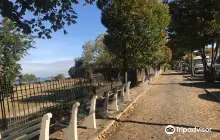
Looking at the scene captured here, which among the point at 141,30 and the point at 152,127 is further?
the point at 141,30

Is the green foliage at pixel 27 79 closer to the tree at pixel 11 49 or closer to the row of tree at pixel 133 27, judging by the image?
the tree at pixel 11 49

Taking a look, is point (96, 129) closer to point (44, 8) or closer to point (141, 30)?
point (44, 8)

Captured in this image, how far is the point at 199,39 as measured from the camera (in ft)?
81.6

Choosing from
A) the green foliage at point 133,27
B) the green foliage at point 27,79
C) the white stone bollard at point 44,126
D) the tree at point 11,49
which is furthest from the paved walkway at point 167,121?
the tree at point 11,49

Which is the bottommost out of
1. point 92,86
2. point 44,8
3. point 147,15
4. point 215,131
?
point 215,131

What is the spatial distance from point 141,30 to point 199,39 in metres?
10.6

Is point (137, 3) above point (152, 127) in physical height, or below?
above

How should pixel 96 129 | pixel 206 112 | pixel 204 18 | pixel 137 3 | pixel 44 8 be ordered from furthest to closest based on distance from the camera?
→ pixel 204 18
pixel 137 3
pixel 206 112
pixel 96 129
pixel 44 8

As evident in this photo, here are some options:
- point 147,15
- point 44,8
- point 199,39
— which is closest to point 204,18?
point 199,39

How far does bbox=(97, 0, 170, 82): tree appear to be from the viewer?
50.4 feet

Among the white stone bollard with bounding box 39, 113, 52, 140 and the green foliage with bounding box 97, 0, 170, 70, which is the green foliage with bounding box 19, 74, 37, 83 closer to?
the green foliage with bounding box 97, 0, 170, 70

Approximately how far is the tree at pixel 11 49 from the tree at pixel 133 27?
6.14m

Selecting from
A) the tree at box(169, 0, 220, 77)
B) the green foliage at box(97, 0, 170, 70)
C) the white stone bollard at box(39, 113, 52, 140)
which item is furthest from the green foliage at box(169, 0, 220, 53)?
the white stone bollard at box(39, 113, 52, 140)

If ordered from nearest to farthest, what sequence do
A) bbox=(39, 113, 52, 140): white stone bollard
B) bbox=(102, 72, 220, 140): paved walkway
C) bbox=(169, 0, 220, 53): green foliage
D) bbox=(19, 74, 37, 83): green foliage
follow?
1. bbox=(39, 113, 52, 140): white stone bollard
2. bbox=(102, 72, 220, 140): paved walkway
3. bbox=(19, 74, 37, 83): green foliage
4. bbox=(169, 0, 220, 53): green foliage
